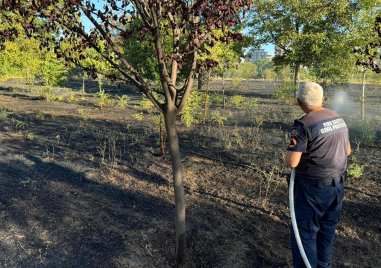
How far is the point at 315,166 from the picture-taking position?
247 cm

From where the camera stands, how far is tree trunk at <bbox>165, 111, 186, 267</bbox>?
2692 millimetres

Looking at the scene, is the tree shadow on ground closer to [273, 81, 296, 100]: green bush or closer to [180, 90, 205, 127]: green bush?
[180, 90, 205, 127]: green bush

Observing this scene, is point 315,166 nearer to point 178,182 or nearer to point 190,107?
point 178,182

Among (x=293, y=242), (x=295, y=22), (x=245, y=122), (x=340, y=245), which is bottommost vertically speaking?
(x=340, y=245)

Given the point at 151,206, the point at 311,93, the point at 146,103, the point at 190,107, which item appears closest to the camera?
the point at 311,93

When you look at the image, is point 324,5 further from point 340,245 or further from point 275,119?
point 340,245

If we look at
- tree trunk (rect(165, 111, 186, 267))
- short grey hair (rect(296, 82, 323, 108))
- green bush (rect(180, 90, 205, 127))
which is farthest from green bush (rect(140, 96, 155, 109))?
short grey hair (rect(296, 82, 323, 108))

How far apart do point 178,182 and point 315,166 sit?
136 cm

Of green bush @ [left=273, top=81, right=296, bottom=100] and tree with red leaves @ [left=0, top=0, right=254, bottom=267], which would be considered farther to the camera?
green bush @ [left=273, top=81, right=296, bottom=100]

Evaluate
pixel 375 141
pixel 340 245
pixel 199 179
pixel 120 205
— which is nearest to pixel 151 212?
pixel 120 205

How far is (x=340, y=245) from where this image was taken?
338 centimetres

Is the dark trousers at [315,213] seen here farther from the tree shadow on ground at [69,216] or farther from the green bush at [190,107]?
the green bush at [190,107]

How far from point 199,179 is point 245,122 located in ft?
21.4

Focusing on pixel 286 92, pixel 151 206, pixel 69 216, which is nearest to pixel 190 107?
pixel 151 206
